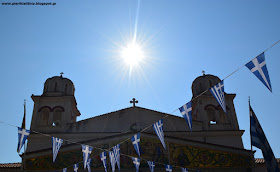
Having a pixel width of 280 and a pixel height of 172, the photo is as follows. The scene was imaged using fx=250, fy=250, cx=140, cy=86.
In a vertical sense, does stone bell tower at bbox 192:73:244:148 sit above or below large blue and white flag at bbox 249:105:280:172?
above

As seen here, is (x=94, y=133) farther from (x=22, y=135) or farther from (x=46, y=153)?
(x=22, y=135)

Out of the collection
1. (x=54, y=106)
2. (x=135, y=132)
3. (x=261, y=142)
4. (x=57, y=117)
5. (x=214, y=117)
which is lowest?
(x=261, y=142)

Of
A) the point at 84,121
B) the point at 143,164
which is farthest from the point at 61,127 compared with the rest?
the point at 143,164

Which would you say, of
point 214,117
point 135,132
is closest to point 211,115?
point 214,117

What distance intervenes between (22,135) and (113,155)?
166 inches

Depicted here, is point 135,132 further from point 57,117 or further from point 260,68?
point 57,117

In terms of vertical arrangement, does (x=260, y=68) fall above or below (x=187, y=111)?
above

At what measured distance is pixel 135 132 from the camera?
15180mm

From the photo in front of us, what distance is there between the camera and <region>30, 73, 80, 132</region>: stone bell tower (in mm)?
20234

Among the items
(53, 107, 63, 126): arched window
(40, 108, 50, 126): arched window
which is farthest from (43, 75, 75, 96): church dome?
(53, 107, 63, 126): arched window

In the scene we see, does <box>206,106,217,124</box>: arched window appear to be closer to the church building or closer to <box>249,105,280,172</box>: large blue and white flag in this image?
the church building

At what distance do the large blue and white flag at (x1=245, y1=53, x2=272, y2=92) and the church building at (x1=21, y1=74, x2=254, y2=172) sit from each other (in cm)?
812

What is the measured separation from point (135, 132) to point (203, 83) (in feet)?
33.9

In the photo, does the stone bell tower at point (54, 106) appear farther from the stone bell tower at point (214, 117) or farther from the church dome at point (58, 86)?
the stone bell tower at point (214, 117)
